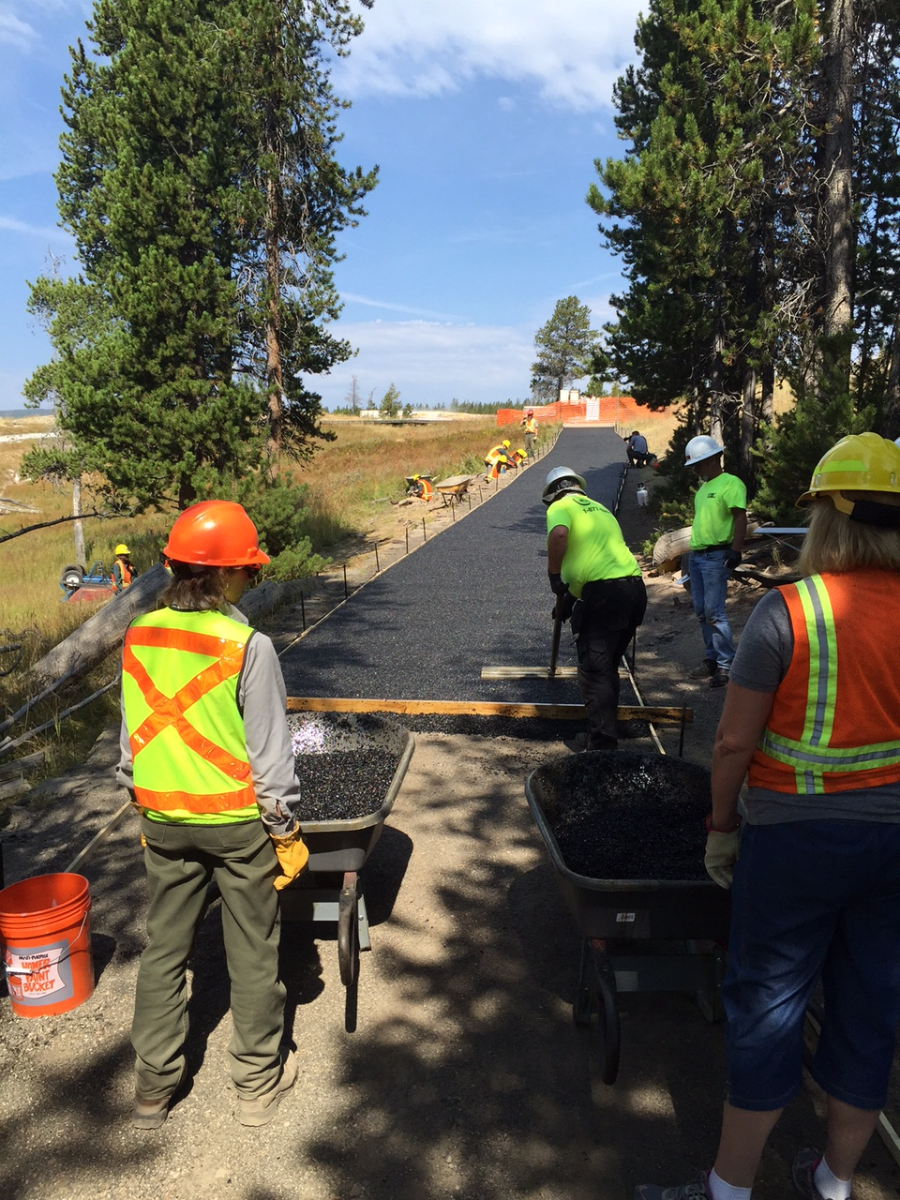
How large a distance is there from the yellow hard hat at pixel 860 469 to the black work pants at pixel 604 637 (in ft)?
8.89

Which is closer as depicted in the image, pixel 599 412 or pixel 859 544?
pixel 859 544

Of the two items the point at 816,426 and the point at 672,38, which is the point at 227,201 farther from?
the point at 816,426

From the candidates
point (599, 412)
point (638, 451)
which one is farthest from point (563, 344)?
point (638, 451)

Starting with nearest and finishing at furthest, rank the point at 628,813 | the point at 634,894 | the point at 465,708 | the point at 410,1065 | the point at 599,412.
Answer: the point at 634,894 → the point at 410,1065 → the point at 628,813 → the point at 465,708 → the point at 599,412

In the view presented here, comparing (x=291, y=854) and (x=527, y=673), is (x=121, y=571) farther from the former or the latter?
(x=291, y=854)

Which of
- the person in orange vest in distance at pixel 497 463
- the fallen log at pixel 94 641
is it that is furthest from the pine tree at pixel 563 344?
the fallen log at pixel 94 641

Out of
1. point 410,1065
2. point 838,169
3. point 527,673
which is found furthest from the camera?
point 838,169

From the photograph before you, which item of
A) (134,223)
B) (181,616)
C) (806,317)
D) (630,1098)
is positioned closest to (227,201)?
(134,223)

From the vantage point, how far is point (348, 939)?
2705mm

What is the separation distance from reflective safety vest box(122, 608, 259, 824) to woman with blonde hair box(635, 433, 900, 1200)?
4.40ft

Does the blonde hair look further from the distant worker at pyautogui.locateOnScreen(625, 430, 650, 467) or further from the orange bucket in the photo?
the distant worker at pyautogui.locateOnScreen(625, 430, 650, 467)

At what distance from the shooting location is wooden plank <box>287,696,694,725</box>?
5.39 m

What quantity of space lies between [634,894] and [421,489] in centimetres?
1897

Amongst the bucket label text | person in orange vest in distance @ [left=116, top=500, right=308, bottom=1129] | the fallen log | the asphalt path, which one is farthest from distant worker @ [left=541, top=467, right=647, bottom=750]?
the fallen log
